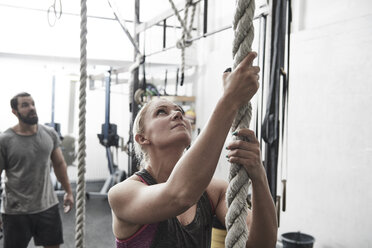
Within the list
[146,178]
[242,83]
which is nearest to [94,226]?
[146,178]

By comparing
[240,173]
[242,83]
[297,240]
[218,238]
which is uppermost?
[242,83]

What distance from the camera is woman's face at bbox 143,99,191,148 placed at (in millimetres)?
1194

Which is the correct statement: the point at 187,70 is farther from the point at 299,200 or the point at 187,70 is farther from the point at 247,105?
the point at 247,105

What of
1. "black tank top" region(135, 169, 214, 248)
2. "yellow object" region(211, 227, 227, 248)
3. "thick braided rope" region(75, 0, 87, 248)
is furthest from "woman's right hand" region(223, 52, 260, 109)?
"yellow object" region(211, 227, 227, 248)

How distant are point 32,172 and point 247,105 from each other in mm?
2414

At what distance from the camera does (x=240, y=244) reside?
0.67 meters

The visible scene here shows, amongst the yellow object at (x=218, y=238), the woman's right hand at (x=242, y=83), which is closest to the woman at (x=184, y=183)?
the woman's right hand at (x=242, y=83)

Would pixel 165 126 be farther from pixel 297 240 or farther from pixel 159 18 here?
pixel 297 240

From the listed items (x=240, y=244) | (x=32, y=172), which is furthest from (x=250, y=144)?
(x=32, y=172)

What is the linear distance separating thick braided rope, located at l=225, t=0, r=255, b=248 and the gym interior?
0.03m

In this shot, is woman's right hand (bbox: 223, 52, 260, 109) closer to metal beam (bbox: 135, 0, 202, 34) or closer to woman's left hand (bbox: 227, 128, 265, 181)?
woman's left hand (bbox: 227, 128, 265, 181)

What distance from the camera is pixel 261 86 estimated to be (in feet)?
10.1

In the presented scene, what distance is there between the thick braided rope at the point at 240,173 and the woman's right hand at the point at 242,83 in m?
0.01

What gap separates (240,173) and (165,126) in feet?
1.83
